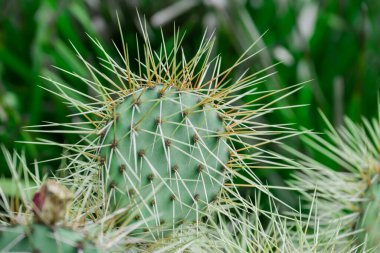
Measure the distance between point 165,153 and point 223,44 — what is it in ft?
6.97

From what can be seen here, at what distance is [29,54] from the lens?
3061 mm

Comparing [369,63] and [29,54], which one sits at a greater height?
[29,54]

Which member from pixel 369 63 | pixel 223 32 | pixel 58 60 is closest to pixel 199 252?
pixel 58 60

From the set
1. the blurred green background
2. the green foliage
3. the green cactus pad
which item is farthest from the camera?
the blurred green background

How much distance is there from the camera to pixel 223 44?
2959mm

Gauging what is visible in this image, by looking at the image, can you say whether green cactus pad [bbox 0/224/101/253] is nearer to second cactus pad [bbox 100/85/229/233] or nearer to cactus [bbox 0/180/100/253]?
cactus [bbox 0/180/100/253]

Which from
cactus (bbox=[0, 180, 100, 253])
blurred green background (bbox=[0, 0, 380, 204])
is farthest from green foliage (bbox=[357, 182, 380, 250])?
blurred green background (bbox=[0, 0, 380, 204])

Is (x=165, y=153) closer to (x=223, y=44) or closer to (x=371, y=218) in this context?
(x=371, y=218)

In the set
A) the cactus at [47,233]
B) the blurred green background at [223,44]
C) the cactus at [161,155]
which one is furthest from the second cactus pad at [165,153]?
the blurred green background at [223,44]

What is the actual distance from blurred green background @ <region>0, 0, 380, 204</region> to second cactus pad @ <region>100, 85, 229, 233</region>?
4.72 ft

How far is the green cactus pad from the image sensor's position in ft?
2.15

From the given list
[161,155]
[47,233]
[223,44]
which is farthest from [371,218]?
[223,44]

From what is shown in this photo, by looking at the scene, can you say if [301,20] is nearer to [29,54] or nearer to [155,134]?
[29,54]

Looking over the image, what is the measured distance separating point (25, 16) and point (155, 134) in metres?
2.45
